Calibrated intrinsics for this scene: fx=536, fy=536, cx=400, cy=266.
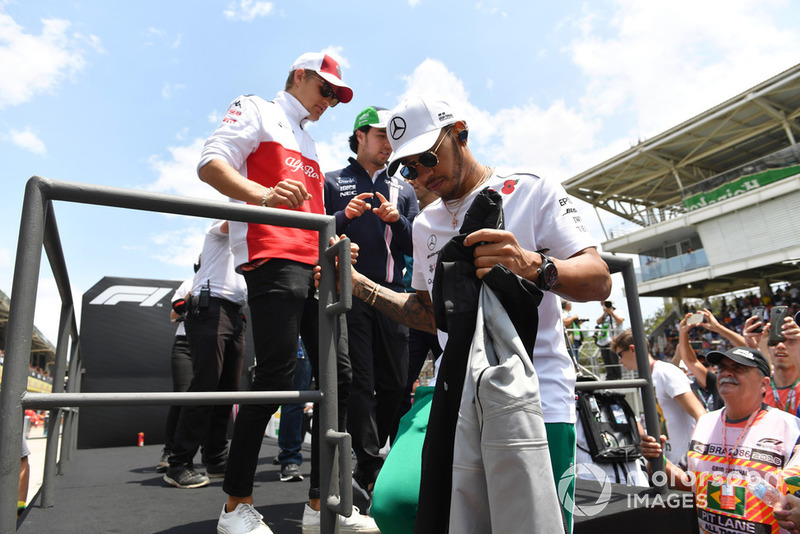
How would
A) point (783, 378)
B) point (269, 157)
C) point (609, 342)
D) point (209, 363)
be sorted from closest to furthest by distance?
1. point (269, 157)
2. point (209, 363)
3. point (783, 378)
4. point (609, 342)

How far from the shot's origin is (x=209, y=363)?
3.14 m

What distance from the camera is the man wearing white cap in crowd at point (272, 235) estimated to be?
6.43 feet

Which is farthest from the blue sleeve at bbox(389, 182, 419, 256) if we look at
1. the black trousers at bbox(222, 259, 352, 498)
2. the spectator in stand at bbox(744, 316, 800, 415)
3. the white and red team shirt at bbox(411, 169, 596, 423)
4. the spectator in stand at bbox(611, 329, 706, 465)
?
the spectator in stand at bbox(744, 316, 800, 415)

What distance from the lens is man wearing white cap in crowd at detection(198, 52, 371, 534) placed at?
1961 mm

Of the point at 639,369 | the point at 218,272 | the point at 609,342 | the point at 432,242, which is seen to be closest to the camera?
the point at 432,242

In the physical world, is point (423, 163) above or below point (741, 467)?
above

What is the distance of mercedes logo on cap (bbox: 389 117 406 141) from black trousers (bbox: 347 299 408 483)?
1089 mm

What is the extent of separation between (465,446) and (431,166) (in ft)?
2.85

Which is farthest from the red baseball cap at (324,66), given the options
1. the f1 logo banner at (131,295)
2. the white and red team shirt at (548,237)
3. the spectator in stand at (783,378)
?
the f1 logo banner at (131,295)

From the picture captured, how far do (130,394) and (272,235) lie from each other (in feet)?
3.06

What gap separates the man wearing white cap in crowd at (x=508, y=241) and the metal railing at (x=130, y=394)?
13.2 inches

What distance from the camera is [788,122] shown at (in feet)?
91.0

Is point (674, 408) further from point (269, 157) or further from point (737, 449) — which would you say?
point (269, 157)

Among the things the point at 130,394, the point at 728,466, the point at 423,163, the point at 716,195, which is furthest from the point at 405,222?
the point at 716,195
